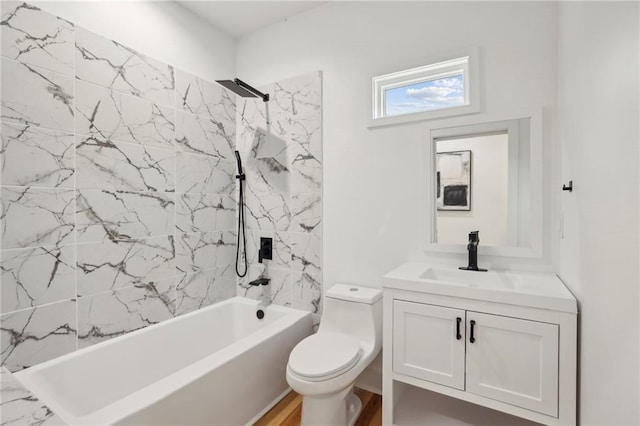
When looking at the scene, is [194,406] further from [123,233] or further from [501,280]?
[501,280]

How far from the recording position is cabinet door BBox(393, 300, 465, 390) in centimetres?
150

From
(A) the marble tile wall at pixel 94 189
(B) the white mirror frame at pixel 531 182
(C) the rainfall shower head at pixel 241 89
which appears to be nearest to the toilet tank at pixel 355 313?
(B) the white mirror frame at pixel 531 182

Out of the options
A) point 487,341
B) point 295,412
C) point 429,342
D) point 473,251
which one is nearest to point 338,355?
point 429,342

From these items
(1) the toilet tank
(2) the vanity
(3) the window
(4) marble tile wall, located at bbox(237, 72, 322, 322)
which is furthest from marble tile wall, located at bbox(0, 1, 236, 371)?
(2) the vanity

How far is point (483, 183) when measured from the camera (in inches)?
72.2

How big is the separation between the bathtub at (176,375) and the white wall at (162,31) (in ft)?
6.33

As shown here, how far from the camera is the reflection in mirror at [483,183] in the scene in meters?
1.75

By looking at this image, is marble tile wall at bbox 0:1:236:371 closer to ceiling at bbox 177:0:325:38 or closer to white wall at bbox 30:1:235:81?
white wall at bbox 30:1:235:81

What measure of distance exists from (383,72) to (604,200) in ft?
5.16

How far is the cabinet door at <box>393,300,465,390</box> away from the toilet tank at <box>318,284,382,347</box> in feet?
0.99

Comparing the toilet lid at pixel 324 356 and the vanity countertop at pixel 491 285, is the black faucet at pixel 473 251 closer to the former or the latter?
the vanity countertop at pixel 491 285

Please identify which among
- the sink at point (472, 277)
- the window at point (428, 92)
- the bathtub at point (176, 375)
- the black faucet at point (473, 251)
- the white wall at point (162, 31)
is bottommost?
the bathtub at point (176, 375)

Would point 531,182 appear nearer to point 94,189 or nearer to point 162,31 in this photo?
point 94,189

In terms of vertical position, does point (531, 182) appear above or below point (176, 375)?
above
